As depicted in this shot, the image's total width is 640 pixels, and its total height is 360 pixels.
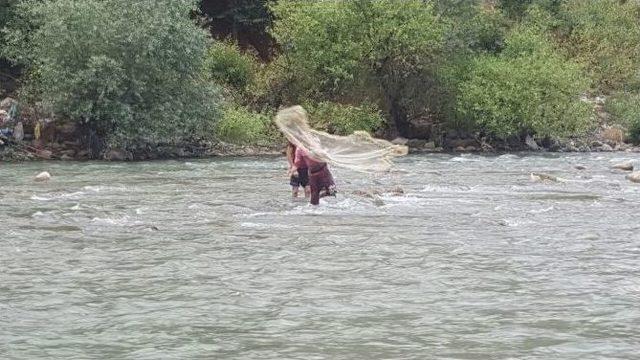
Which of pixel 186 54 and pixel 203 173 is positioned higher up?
pixel 186 54

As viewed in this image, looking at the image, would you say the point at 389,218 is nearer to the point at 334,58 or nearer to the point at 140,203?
the point at 140,203

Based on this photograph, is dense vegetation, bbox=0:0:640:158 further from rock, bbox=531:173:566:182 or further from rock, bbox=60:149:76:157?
rock, bbox=531:173:566:182

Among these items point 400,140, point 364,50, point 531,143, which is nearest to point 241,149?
point 364,50

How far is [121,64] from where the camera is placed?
1356 inches

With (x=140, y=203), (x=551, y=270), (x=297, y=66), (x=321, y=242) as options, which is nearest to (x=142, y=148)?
(x=297, y=66)

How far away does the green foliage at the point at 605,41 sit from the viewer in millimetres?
51062

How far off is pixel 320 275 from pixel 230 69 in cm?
3349

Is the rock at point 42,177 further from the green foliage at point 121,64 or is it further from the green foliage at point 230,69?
the green foliage at point 230,69

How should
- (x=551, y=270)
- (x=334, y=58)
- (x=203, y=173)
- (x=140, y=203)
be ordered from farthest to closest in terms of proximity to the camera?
(x=334, y=58)
(x=203, y=173)
(x=140, y=203)
(x=551, y=270)

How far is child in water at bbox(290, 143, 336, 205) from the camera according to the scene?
1934cm

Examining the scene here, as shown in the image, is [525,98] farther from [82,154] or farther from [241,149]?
[82,154]

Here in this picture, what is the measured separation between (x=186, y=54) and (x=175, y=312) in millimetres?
27134

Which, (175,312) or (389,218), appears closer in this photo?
(175,312)

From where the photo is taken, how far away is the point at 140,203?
66.3 ft
